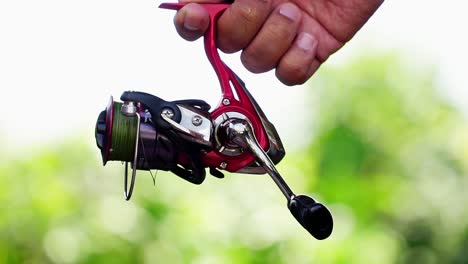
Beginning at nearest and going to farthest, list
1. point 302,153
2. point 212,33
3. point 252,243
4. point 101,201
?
1. point 212,33
2. point 252,243
3. point 101,201
4. point 302,153

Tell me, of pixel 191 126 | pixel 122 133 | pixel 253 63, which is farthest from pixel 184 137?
pixel 253 63

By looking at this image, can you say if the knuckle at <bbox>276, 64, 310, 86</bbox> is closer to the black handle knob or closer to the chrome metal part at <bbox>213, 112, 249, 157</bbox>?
the chrome metal part at <bbox>213, 112, 249, 157</bbox>

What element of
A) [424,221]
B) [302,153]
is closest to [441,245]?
[424,221]

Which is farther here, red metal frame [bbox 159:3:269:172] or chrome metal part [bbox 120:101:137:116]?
red metal frame [bbox 159:3:269:172]

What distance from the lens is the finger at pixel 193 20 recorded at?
289cm

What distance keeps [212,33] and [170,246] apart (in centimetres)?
609

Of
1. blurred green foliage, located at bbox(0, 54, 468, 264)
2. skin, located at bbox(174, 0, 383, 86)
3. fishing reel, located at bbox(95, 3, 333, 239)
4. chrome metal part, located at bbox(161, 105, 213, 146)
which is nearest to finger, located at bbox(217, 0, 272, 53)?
skin, located at bbox(174, 0, 383, 86)

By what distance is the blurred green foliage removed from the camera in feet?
28.9

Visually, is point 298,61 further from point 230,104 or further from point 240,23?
point 230,104

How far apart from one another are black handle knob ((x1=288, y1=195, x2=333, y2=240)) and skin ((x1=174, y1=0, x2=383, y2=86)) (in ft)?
1.96

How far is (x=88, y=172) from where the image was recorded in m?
9.97

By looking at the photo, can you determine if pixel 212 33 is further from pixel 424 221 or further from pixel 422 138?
pixel 422 138

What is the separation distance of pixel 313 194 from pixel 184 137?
7.51 metres

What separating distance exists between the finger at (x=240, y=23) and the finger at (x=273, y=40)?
0.07 ft
